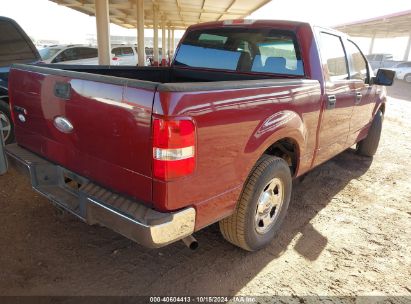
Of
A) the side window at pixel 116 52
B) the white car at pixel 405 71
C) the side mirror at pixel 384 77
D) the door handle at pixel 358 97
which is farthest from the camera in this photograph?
the white car at pixel 405 71

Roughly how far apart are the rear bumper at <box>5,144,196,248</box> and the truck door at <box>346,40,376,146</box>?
3004 mm

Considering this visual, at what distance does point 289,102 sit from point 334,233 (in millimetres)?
1518

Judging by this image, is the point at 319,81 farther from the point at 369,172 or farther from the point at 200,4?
the point at 200,4

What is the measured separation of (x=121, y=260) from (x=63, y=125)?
1.19 m

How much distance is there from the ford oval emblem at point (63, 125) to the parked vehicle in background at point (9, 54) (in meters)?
2.86

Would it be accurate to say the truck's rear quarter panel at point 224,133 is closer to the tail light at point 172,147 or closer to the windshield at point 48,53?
the tail light at point 172,147

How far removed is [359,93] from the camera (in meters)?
4.17

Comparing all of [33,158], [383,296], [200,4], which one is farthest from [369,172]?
[200,4]

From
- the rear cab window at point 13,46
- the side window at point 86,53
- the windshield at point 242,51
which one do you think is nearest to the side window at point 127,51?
the side window at point 86,53

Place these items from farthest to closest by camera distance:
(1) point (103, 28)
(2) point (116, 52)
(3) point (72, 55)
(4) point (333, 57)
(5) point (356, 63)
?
(2) point (116, 52)
(3) point (72, 55)
(1) point (103, 28)
(5) point (356, 63)
(4) point (333, 57)

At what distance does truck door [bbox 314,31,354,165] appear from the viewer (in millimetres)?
3400

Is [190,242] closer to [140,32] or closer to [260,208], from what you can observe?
[260,208]

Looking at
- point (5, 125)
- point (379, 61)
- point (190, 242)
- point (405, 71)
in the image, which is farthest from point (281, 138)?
point (379, 61)

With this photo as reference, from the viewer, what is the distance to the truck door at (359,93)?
163 inches
